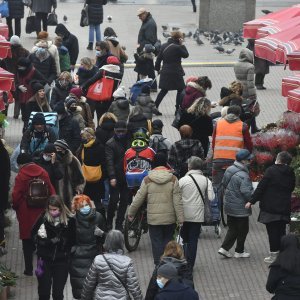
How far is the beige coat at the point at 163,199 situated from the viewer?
16094mm

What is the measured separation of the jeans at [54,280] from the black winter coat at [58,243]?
0.08m

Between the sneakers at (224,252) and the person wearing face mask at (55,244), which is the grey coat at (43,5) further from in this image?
the person wearing face mask at (55,244)

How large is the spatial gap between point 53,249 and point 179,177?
3.95m

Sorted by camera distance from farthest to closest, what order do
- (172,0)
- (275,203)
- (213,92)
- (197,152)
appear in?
(172,0) → (213,92) → (197,152) → (275,203)

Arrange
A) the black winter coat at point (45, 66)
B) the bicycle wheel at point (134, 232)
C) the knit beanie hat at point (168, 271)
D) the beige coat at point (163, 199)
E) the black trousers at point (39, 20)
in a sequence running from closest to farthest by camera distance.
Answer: the knit beanie hat at point (168, 271)
the beige coat at point (163, 199)
the bicycle wheel at point (134, 232)
the black winter coat at point (45, 66)
the black trousers at point (39, 20)

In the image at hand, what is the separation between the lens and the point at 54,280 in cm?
1472

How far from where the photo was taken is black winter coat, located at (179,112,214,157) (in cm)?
1939

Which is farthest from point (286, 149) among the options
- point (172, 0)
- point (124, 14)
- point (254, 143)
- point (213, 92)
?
point (172, 0)

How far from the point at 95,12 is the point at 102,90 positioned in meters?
8.60

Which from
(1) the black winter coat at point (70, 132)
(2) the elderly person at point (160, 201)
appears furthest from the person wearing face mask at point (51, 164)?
(1) the black winter coat at point (70, 132)

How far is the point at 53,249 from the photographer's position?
14.5 metres

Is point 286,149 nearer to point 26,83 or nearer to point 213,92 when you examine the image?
point 26,83

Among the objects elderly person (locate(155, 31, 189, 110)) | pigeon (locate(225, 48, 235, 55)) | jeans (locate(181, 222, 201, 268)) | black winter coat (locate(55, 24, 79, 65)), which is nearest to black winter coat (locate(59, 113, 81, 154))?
jeans (locate(181, 222, 201, 268))

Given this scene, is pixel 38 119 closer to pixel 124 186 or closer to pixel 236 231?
pixel 124 186
